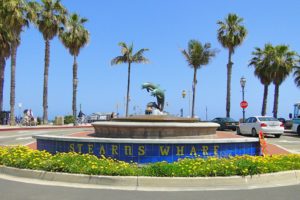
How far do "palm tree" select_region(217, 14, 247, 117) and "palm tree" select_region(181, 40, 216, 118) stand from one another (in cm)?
186

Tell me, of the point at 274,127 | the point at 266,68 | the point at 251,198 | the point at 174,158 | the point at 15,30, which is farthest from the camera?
the point at 266,68

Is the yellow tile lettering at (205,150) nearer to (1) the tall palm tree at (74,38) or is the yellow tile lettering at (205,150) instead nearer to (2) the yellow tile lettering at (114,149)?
(2) the yellow tile lettering at (114,149)

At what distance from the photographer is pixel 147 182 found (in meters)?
9.59

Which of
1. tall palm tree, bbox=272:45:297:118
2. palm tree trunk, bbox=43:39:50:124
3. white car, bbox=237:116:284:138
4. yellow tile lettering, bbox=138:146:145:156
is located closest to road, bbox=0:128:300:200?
yellow tile lettering, bbox=138:146:145:156

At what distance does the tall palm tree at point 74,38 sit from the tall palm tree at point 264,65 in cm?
2068

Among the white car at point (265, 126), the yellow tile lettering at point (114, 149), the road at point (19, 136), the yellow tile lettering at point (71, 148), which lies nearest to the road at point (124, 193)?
the yellow tile lettering at point (114, 149)

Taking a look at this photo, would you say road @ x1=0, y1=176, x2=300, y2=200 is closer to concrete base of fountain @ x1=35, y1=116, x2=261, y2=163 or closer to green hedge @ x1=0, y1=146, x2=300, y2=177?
green hedge @ x1=0, y1=146, x2=300, y2=177

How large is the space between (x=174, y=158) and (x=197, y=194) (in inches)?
162

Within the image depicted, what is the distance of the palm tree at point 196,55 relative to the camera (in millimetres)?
52406

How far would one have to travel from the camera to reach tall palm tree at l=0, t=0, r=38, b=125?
41875 mm

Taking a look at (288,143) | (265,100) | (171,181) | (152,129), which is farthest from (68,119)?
(171,181)

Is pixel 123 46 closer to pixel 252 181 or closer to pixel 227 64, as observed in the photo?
pixel 227 64

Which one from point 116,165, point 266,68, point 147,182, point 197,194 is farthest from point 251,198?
point 266,68

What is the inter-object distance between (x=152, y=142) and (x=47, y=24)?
37284 mm
